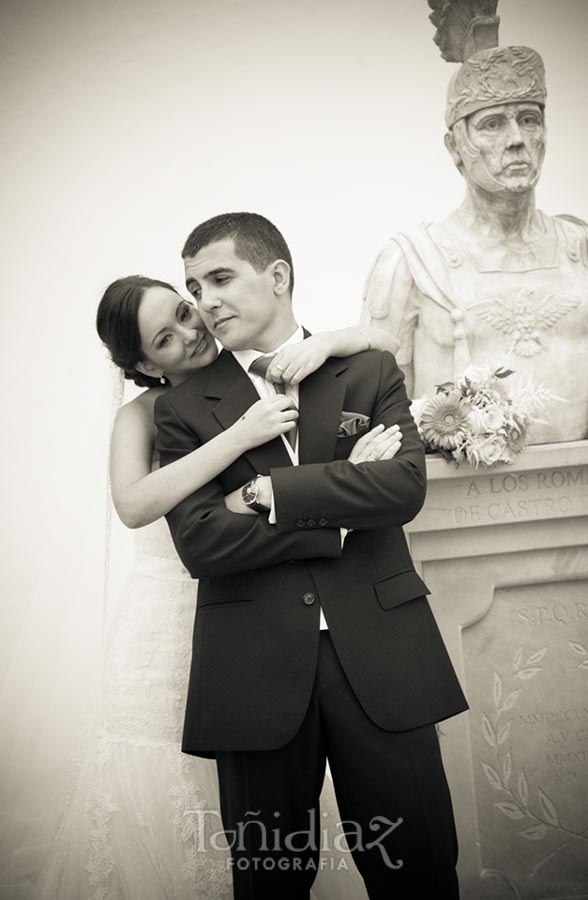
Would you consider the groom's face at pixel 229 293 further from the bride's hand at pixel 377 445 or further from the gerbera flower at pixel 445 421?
the gerbera flower at pixel 445 421

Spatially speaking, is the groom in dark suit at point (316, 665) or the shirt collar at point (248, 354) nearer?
the groom in dark suit at point (316, 665)

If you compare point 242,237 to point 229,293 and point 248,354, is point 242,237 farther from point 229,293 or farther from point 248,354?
point 248,354

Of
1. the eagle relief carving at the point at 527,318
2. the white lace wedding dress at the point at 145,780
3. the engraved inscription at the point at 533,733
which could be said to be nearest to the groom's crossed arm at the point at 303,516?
the white lace wedding dress at the point at 145,780

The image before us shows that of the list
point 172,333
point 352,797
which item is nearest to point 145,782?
point 352,797

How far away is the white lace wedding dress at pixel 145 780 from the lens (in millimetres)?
2545

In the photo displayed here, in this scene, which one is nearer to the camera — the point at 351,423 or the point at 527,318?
the point at 351,423

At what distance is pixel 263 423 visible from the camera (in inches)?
80.4

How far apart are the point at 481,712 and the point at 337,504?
154 centimetres

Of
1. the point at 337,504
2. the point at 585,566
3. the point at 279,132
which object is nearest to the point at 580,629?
the point at 585,566

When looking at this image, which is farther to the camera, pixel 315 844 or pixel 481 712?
pixel 481 712

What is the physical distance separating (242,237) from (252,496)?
2.35ft

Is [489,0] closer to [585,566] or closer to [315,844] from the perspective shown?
[585,566]

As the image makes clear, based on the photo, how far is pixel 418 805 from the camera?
199 cm

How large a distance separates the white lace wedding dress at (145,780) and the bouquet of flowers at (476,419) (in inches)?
38.8
